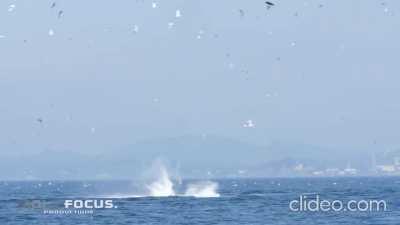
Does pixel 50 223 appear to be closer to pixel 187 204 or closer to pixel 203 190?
pixel 187 204

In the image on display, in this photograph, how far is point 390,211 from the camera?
104m

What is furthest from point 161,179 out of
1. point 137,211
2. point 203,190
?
point 137,211

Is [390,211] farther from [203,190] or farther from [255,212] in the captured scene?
[203,190]

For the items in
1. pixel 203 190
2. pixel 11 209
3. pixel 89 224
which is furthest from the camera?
pixel 203 190

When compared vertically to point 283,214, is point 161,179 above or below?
above

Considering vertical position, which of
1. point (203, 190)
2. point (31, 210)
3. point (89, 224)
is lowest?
point (89, 224)

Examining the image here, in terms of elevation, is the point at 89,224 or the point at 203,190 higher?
the point at 203,190

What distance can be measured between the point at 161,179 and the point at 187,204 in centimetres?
4696

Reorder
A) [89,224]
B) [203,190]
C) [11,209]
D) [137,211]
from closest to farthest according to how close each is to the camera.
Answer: [89,224] → [137,211] → [11,209] → [203,190]

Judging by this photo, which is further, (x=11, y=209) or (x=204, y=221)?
(x=11, y=209)

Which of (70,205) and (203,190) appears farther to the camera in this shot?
(203,190)

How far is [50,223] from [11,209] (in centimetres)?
2576

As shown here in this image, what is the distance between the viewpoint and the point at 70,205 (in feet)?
400

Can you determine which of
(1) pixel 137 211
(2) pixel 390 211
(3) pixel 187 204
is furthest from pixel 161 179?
(2) pixel 390 211
